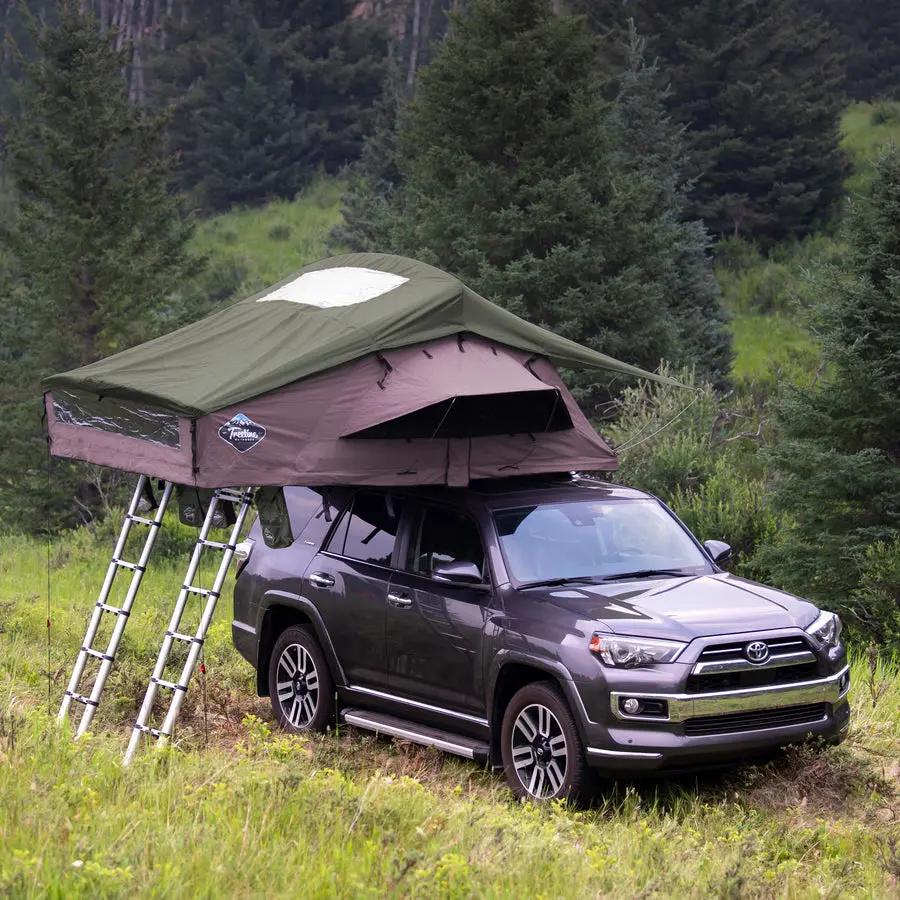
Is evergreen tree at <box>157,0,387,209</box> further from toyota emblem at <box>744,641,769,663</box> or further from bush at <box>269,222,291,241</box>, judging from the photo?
toyota emblem at <box>744,641,769,663</box>

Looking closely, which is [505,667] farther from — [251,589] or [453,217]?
[453,217]

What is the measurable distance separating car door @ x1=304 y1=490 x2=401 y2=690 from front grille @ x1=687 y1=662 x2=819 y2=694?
237cm

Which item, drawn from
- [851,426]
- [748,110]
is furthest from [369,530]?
[748,110]

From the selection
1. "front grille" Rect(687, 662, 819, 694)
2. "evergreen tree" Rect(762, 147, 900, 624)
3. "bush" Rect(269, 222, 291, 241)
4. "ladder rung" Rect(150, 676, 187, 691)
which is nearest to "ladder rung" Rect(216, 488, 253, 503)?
"ladder rung" Rect(150, 676, 187, 691)

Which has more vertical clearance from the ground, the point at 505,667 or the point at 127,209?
the point at 127,209

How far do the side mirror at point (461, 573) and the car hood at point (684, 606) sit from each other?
459mm

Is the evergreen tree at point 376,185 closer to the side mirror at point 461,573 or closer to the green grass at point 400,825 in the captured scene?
the side mirror at point 461,573

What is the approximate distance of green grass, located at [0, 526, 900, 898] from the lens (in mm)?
4906

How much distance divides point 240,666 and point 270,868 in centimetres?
670

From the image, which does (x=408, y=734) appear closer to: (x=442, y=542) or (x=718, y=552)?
(x=442, y=542)

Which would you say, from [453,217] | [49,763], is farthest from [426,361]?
[453,217]

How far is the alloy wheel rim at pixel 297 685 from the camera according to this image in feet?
30.9

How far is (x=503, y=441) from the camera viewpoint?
29.5 feet

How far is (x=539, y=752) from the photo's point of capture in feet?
24.5
